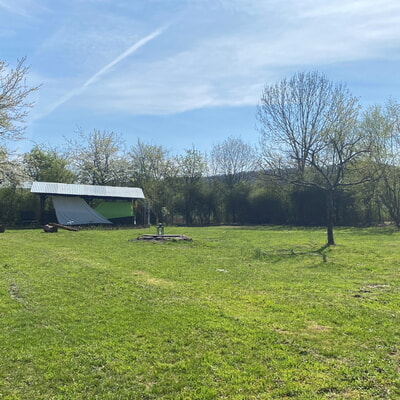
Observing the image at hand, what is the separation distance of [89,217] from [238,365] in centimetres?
2413

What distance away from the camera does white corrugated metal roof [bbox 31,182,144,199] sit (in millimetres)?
24438

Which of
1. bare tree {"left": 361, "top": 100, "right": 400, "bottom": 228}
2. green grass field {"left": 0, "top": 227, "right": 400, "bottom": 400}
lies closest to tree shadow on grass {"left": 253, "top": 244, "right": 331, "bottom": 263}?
green grass field {"left": 0, "top": 227, "right": 400, "bottom": 400}

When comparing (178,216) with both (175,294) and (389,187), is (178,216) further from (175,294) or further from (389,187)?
(175,294)

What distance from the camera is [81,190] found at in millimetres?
26016

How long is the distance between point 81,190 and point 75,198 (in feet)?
2.39

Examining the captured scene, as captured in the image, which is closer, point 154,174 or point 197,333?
point 197,333

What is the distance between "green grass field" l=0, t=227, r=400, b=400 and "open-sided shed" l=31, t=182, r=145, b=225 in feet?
57.1

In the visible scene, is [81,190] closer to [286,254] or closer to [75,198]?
[75,198]

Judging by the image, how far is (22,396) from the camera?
2.81 metres

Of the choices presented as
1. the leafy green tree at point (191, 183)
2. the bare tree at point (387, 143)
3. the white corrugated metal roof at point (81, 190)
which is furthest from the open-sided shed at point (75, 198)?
the bare tree at point (387, 143)

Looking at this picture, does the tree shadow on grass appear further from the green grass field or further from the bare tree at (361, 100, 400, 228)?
the bare tree at (361, 100, 400, 228)

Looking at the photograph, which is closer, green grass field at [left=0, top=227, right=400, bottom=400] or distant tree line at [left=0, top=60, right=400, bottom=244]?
green grass field at [left=0, top=227, right=400, bottom=400]

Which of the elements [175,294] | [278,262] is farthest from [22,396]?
[278,262]

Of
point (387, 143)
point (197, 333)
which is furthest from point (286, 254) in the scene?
point (387, 143)
